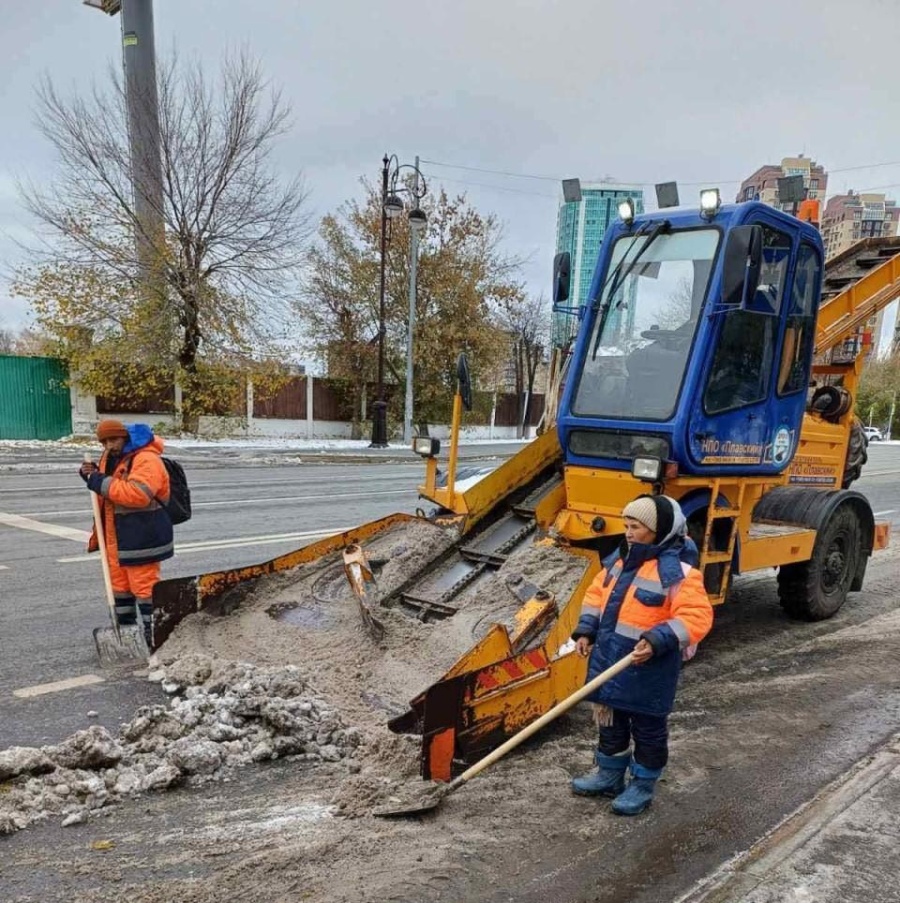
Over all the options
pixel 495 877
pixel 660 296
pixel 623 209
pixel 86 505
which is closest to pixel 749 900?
pixel 495 877

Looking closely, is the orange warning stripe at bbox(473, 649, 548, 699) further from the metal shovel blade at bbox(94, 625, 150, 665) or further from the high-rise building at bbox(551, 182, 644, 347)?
the high-rise building at bbox(551, 182, 644, 347)

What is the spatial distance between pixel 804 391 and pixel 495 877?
438cm

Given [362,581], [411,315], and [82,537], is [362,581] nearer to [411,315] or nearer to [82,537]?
[82,537]

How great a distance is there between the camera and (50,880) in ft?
8.70

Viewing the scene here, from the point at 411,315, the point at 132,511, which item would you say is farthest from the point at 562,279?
the point at 411,315

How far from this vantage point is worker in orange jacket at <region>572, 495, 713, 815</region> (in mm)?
3080

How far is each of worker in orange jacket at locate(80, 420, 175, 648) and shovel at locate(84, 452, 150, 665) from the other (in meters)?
0.04

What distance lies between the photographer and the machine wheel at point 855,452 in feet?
23.1

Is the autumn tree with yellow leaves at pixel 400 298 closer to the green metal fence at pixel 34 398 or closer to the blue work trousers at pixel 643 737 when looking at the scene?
the green metal fence at pixel 34 398

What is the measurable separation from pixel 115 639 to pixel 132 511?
84 centimetres

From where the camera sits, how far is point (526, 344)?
38344 mm

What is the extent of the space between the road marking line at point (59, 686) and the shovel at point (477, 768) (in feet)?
7.48

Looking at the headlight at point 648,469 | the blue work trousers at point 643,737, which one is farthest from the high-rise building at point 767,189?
the blue work trousers at point 643,737

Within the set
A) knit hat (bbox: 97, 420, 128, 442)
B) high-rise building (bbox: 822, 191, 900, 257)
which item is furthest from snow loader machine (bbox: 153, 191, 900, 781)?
high-rise building (bbox: 822, 191, 900, 257)
